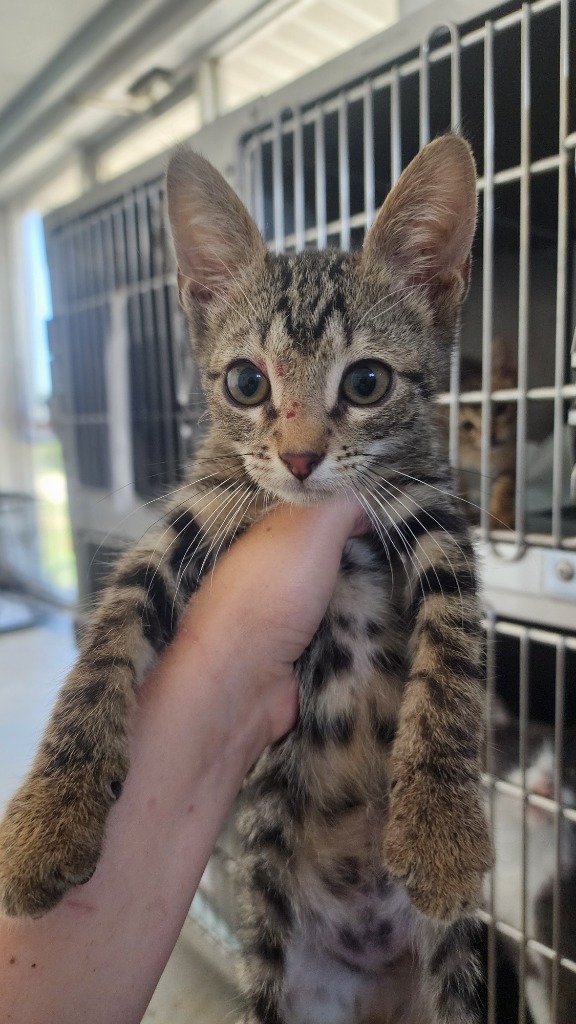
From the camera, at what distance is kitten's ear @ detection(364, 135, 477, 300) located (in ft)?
2.07

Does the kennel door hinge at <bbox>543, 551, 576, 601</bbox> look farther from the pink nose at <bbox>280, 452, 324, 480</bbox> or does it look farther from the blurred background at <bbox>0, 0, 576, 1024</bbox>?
the pink nose at <bbox>280, 452, 324, 480</bbox>

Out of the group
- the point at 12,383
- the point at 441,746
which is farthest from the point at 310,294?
the point at 12,383

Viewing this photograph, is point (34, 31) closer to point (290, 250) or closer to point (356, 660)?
point (290, 250)

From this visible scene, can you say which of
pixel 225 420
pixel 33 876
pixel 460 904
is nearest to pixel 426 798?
pixel 460 904

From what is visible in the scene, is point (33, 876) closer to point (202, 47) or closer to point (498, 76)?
point (498, 76)

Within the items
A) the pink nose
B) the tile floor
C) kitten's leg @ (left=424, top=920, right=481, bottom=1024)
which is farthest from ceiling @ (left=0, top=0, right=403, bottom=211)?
kitten's leg @ (left=424, top=920, right=481, bottom=1024)

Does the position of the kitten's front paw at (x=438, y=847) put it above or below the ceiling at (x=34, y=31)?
below

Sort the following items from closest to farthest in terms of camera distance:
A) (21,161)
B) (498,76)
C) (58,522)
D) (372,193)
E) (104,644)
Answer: (104,644)
(498,76)
(372,193)
(21,161)
(58,522)

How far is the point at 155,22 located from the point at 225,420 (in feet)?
2.36

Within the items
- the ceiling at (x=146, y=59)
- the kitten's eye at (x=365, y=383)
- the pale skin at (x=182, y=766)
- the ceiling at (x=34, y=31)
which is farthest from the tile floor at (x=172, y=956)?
the ceiling at (x=34, y=31)

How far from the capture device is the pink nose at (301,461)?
0.59m

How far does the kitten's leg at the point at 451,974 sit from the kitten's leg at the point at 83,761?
1.15ft

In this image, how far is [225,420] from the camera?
0.71 m

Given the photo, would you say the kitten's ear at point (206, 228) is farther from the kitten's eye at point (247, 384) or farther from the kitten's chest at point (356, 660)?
the kitten's chest at point (356, 660)
